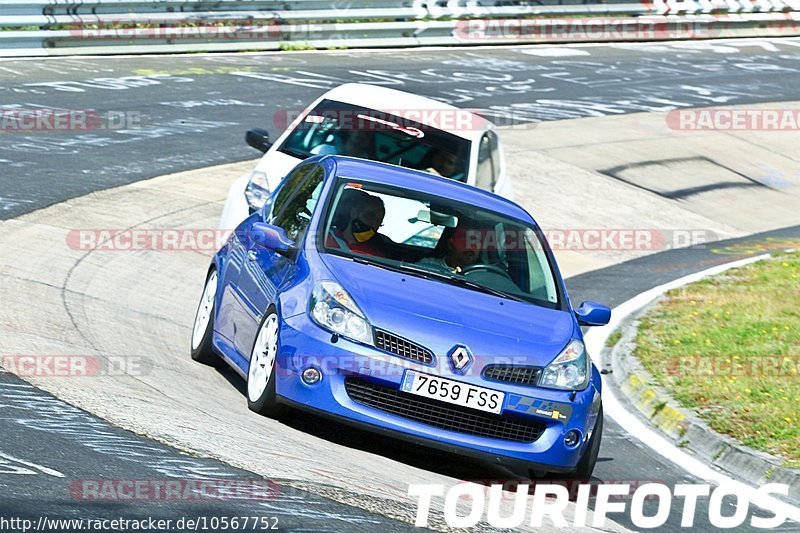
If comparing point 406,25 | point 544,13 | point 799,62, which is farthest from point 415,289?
point 799,62

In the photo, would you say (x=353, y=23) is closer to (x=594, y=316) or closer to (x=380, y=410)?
(x=594, y=316)

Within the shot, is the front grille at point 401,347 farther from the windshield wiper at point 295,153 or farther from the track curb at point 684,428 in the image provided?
the windshield wiper at point 295,153

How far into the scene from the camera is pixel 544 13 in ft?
102

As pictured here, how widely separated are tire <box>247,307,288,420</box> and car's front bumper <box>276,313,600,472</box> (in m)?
0.10

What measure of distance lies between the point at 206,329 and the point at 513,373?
8.31ft

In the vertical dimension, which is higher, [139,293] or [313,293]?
[313,293]

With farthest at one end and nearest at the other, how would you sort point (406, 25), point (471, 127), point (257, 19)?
point (406, 25) < point (257, 19) < point (471, 127)

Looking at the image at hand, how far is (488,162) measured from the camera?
13.2 meters

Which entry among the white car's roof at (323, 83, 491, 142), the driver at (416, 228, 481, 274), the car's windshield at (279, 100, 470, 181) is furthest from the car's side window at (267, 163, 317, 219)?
the white car's roof at (323, 83, 491, 142)

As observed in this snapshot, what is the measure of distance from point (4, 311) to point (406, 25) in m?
19.2

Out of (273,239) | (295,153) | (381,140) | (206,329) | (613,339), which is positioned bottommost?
(613,339)

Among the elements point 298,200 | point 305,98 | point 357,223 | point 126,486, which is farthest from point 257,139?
point 305,98

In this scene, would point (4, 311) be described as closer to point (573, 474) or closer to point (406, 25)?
point (573, 474)

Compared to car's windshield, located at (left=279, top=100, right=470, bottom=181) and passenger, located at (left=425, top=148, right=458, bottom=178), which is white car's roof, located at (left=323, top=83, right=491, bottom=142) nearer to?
car's windshield, located at (left=279, top=100, right=470, bottom=181)
